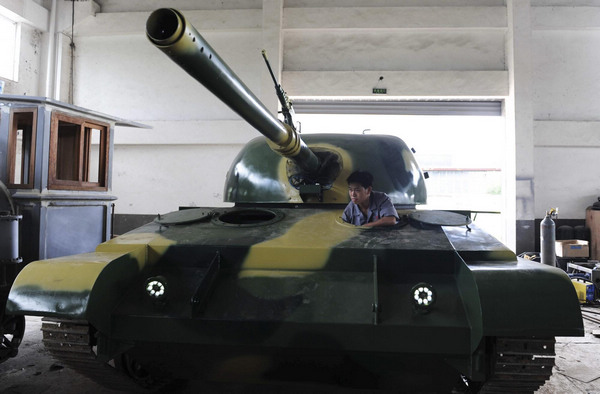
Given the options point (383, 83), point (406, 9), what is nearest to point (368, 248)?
point (383, 83)

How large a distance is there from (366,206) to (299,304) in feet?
3.50

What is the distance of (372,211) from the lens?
3.28m

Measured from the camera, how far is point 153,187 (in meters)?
10.9

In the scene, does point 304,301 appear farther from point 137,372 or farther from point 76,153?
point 76,153

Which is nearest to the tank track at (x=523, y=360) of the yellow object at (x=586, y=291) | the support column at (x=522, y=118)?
the yellow object at (x=586, y=291)

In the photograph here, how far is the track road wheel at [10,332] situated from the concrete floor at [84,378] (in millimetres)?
143

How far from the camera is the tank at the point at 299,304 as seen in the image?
2.22 m

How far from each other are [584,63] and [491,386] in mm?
10458

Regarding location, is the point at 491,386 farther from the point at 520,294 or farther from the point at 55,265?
the point at 55,265

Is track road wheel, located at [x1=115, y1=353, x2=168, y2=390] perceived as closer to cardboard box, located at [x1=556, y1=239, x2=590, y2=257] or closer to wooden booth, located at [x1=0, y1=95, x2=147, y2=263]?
wooden booth, located at [x1=0, y1=95, x2=147, y2=263]

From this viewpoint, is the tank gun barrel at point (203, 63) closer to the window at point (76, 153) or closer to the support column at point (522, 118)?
the window at point (76, 153)

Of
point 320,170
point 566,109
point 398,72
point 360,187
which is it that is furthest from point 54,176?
point 566,109

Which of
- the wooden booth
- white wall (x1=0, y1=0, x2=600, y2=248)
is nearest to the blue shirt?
the wooden booth

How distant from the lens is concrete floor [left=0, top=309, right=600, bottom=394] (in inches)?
140
